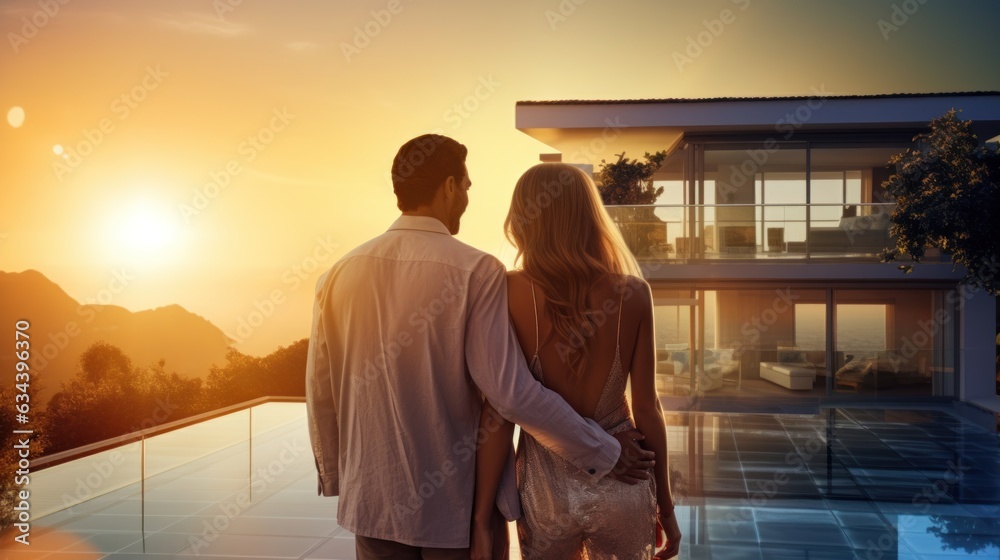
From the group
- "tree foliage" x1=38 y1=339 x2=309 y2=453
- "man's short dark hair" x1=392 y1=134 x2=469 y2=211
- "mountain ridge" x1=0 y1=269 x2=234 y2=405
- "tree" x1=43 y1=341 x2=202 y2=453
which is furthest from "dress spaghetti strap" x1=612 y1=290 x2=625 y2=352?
"mountain ridge" x1=0 y1=269 x2=234 y2=405

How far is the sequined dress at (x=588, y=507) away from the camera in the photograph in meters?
2.31

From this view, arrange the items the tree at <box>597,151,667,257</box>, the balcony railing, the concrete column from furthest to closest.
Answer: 1. the tree at <box>597,151,667,257</box>
2. the concrete column
3. the balcony railing

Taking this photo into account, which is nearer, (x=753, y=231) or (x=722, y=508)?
(x=722, y=508)

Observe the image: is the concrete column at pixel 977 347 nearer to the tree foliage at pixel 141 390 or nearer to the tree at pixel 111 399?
the tree foliage at pixel 141 390

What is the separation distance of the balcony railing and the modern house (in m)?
0.02

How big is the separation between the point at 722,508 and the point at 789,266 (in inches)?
356

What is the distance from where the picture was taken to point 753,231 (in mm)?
14859

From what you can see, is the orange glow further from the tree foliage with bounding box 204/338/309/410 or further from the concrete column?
the tree foliage with bounding box 204/338/309/410

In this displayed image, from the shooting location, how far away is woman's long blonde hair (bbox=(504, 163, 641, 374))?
7.52ft

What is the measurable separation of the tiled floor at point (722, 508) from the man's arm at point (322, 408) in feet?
10.2

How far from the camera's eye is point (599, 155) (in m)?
17.6

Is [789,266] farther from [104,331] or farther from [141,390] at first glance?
[104,331]

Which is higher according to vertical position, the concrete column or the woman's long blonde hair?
the woman's long blonde hair

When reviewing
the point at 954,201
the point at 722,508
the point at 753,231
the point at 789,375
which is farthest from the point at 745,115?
the point at 722,508
